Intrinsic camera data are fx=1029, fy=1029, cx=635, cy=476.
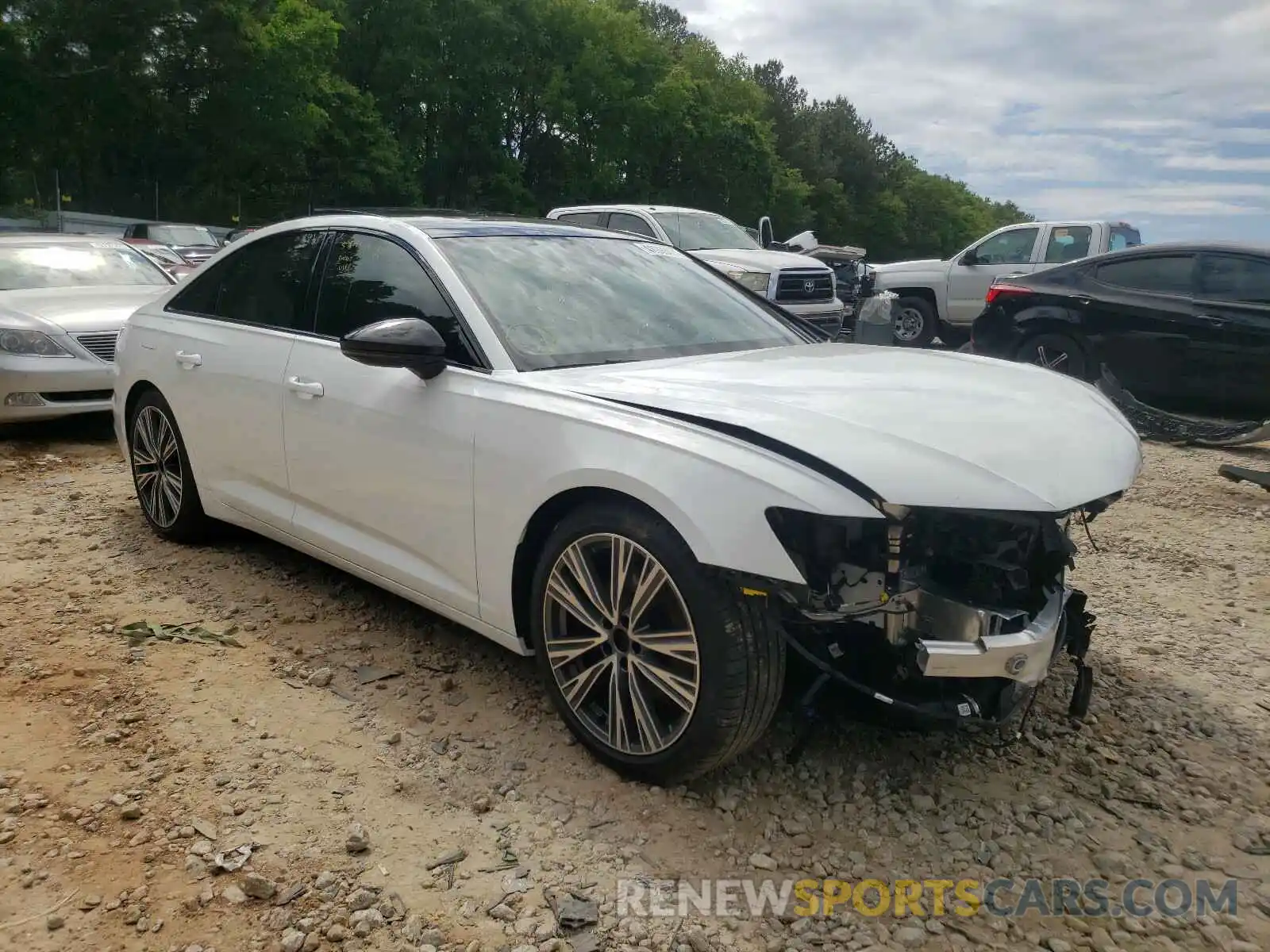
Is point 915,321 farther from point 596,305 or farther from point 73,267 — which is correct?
point 596,305

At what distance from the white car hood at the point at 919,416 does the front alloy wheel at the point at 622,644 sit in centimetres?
45

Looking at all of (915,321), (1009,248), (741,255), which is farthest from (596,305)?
(915,321)

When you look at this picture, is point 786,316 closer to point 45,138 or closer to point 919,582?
point 919,582

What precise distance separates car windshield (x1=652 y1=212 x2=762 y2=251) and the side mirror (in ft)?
31.2

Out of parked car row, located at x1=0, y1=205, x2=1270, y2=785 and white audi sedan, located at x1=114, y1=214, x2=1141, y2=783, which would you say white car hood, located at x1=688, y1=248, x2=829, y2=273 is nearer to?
parked car row, located at x1=0, y1=205, x2=1270, y2=785

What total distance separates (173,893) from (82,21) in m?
33.8

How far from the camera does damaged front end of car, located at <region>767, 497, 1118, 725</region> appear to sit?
2.51 m

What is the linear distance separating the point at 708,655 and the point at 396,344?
1363 millimetres

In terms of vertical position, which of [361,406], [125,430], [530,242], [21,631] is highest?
[530,242]

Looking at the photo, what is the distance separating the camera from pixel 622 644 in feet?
9.43

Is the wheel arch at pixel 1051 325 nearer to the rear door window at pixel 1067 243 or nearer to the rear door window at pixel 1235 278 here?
the rear door window at pixel 1235 278

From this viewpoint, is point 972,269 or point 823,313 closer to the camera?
point 823,313

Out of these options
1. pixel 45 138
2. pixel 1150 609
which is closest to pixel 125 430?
pixel 1150 609

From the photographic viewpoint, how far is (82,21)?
29.4 meters
